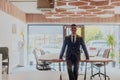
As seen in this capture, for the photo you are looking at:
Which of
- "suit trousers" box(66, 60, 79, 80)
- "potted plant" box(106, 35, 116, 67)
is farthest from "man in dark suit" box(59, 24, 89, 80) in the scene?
"potted plant" box(106, 35, 116, 67)

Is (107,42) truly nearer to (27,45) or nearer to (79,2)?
(27,45)

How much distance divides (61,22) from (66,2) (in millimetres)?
5582

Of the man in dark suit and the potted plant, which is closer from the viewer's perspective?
the man in dark suit

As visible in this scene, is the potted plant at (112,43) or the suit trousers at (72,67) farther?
the potted plant at (112,43)

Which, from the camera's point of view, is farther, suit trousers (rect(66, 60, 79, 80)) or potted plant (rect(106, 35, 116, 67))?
potted plant (rect(106, 35, 116, 67))

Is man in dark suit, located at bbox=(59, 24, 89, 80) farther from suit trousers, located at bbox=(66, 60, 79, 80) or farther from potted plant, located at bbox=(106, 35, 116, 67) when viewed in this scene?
potted plant, located at bbox=(106, 35, 116, 67)

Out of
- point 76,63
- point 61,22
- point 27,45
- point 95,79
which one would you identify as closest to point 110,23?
point 61,22

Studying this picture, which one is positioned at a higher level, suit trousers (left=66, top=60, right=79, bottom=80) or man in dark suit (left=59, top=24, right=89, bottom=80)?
man in dark suit (left=59, top=24, right=89, bottom=80)

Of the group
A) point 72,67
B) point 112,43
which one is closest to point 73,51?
point 72,67

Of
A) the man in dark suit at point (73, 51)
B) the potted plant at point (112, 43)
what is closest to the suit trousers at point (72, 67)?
the man in dark suit at point (73, 51)

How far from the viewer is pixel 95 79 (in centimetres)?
768

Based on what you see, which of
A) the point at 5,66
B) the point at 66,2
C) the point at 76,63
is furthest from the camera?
the point at 66,2

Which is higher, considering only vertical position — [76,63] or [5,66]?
[5,66]

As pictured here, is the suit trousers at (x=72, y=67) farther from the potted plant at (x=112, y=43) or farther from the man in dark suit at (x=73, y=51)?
the potted plant at (x=112, y=43)
